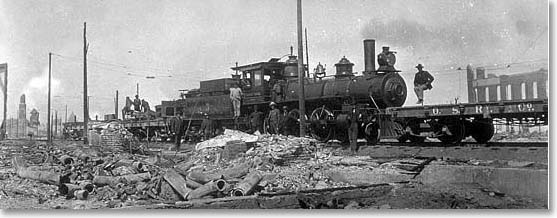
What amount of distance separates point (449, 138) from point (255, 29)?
3.00 m

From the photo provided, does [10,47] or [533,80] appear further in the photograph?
[10,47]

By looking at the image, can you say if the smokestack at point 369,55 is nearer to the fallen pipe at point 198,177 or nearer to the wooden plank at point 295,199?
the wooden plank at point 295,199

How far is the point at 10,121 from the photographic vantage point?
529 cm

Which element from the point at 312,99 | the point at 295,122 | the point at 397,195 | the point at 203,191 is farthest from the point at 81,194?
the point at 312,99

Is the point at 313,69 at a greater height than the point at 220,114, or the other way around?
the point at 313,69

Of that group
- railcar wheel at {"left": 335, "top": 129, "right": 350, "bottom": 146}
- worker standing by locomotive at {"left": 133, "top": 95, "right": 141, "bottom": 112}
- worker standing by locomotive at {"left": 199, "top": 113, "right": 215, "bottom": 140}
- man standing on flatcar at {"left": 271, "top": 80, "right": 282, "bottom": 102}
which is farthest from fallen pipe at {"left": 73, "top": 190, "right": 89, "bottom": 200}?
man standing on flatcar at {"left": 271, "top": 80, "right": 282, "bottom": 102}

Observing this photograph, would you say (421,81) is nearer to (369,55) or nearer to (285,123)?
(369,55)

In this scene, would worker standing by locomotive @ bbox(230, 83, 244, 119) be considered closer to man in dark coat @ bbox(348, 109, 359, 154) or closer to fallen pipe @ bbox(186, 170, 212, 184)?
man in dark coat @ bbox(348, 109, 359, 154)

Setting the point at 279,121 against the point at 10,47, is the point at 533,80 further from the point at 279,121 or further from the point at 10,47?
the point at 10,47

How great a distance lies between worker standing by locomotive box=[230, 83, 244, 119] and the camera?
7.81 m

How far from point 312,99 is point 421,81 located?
2.39m

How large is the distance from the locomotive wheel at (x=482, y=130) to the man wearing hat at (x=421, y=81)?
Result: 0.68 metres

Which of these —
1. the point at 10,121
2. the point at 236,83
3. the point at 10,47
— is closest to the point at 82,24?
the point at 10,47

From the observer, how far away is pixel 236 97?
342 inches
